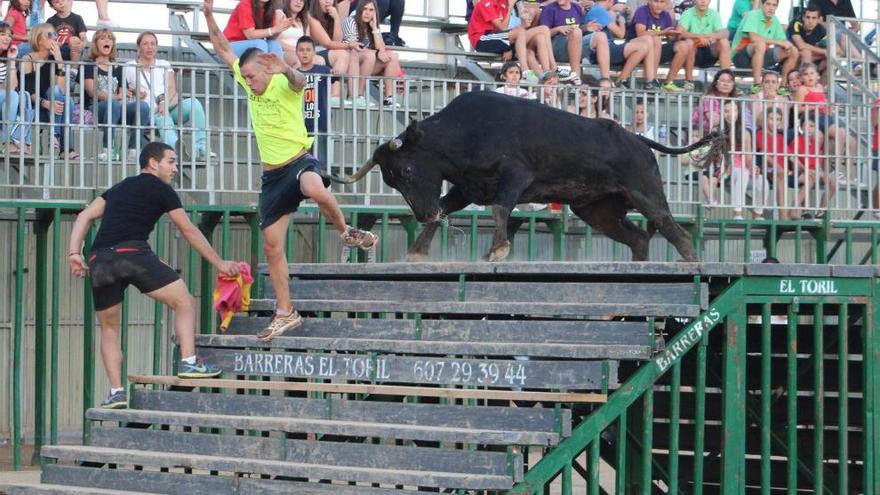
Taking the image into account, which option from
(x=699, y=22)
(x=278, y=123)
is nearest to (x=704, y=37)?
(x=699, y=22)

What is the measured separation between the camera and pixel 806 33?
19.4 meters

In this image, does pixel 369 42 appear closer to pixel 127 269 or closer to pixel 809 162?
pixel 809 162

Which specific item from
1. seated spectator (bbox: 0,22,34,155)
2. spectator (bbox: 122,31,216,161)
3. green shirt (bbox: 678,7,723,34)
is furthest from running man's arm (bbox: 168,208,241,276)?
green shirt (bbox: 678,7,723,34)

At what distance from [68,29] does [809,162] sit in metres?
6.82

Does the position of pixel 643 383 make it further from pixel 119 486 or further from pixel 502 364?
pixel 119 486

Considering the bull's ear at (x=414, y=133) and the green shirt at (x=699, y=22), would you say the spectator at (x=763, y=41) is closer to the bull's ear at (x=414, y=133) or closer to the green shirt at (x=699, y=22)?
the green shirt at (x=699, y=22)

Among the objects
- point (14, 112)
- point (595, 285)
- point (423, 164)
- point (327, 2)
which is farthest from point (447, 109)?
point (327, 2)

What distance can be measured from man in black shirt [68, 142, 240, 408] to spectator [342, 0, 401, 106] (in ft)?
16.9

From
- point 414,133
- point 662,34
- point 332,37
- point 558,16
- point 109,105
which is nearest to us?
point 414,133

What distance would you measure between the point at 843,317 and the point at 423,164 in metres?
2.93

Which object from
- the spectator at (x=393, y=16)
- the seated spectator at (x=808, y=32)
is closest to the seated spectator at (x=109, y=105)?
the spectator at (x=393, y=16)

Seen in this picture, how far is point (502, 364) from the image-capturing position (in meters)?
9.98

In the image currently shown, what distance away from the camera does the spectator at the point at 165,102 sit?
14266mm

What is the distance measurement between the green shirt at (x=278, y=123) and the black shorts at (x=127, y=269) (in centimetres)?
96
